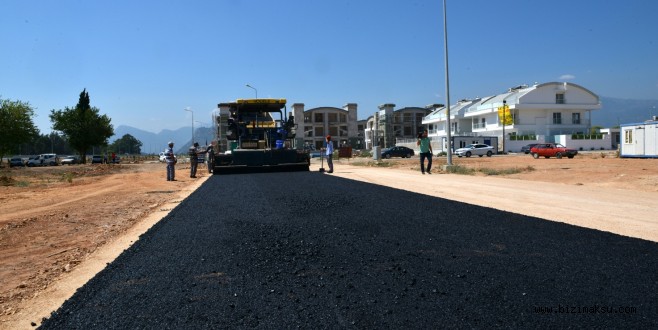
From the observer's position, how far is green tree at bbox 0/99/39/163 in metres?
48.4

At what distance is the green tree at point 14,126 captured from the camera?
1907 inches

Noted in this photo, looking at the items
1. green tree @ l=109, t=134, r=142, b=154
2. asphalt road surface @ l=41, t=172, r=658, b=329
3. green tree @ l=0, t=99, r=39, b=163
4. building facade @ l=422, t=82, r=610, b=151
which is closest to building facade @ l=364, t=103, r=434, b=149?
building facade @ l=422, t=82, r=610, b=151

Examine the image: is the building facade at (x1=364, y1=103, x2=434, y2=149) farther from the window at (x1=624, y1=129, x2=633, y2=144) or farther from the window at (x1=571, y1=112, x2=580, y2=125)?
the window at (x1=624, y1=129, x2=633, y2=144)

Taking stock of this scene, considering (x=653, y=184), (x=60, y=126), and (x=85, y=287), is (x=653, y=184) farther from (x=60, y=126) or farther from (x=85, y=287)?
(x=60, y=126)

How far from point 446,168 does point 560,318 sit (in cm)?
1950

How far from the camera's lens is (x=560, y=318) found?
11.0 ft

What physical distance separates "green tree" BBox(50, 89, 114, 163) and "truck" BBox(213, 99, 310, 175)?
5203 centimetres

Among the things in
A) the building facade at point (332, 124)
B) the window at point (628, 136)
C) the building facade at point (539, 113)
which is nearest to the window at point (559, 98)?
the building facade at point (539, 113)

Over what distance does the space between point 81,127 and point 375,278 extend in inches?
2830

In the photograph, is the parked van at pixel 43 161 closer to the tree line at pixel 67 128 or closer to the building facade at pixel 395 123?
the tree line at pixel 67 128

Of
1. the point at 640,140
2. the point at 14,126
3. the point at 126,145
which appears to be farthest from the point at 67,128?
the point at 126,145

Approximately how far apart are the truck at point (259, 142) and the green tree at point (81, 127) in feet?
171

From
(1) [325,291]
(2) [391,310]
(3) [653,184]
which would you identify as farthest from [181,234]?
(3) [653,184]

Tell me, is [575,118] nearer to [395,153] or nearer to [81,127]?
[395,153]
